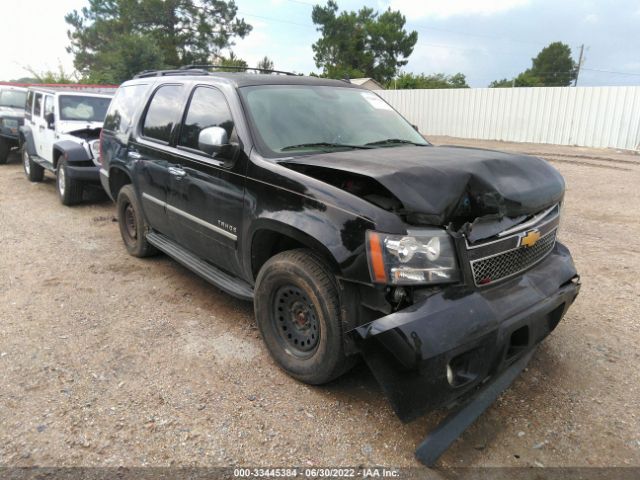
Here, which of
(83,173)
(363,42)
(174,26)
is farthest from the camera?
(363,42)

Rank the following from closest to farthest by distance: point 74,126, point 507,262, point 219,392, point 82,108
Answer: point 507,262, point 219,392, point 74,126, point 82,108

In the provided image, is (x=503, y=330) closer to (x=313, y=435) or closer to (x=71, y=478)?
(x=313, y=435)

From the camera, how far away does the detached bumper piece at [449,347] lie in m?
2.16

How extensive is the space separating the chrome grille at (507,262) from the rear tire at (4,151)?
553 inches

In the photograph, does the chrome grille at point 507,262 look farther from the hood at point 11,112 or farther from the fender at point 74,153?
the hood at point 11,112

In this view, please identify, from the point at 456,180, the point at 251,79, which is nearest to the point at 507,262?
the point at 456,180

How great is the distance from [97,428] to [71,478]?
0.35 metres

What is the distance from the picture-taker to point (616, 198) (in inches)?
329

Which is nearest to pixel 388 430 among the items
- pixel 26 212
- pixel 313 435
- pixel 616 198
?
pixel 313 435

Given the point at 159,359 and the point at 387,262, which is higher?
the point at 387,262

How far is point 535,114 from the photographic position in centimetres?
1988

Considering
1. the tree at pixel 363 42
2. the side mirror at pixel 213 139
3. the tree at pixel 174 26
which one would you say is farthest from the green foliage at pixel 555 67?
the side mirror at pixel 213 139

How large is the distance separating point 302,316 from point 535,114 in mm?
20212

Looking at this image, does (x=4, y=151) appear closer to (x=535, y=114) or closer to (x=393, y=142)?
(x=393, y=142)
